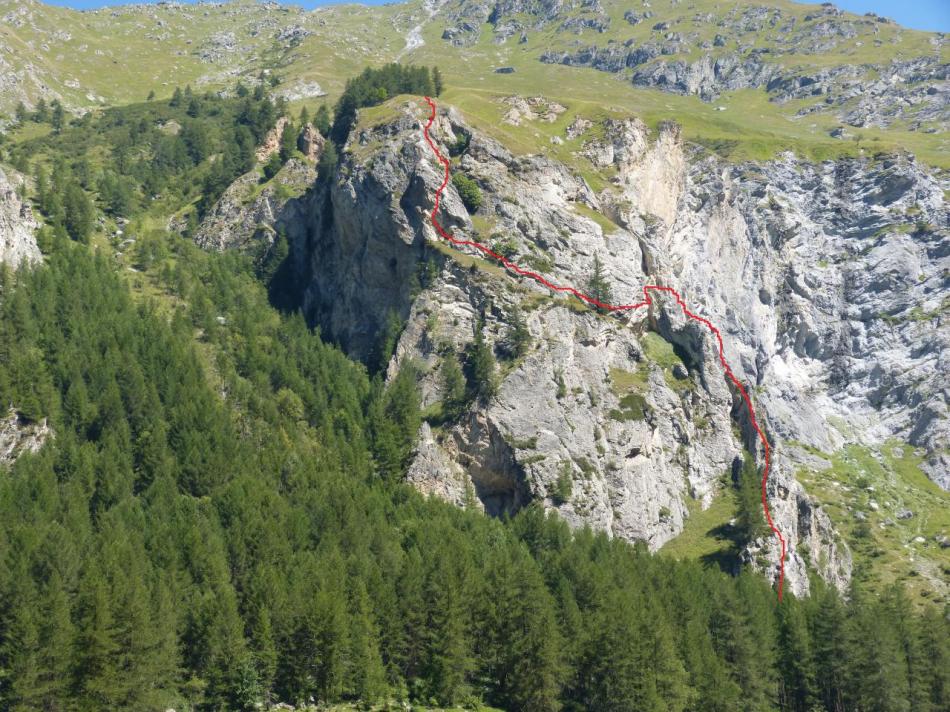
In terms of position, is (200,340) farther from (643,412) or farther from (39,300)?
(643,412)

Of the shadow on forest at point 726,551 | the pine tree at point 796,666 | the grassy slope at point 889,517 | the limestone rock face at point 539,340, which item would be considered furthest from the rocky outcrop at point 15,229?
the grassy slope at point 889,517

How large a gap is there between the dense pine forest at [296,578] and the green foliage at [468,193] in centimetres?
3699

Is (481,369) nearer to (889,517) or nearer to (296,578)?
(296,578)

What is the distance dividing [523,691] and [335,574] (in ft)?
69.3

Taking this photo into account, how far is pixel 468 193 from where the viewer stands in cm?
16838

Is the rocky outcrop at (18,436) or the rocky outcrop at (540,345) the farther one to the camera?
the rocky outcrop at (540,345)

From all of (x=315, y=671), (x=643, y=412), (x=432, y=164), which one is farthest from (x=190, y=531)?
(x=432, y=164)

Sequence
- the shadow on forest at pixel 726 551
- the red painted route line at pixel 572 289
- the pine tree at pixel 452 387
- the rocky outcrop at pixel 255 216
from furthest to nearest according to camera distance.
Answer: the rocky outcrop at pixel 255 216 < the red painted route line at pixel 572 289 < the pine tree at pixel 452 387 < the shadow on forest at pixel 726 551

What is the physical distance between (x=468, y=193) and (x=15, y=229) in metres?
75.0

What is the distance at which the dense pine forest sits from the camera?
257 feet

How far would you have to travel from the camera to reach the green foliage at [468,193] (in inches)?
6629

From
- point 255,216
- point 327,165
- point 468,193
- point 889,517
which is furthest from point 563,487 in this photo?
point 255,216

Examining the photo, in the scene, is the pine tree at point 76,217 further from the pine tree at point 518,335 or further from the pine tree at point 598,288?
the pine tree at point 598,288

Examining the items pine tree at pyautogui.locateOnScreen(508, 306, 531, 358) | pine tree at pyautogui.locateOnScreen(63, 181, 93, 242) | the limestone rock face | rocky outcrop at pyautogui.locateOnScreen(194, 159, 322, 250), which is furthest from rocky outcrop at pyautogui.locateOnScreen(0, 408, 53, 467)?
rocky outcrop at pyautogui.locateOnScreen(194, 159, 322, 250)
